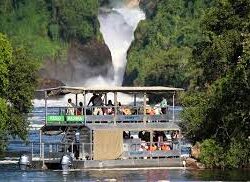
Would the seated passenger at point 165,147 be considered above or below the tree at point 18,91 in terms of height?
below

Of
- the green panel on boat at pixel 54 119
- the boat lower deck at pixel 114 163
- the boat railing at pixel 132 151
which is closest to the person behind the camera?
the boat lower deck at pixel 114 163

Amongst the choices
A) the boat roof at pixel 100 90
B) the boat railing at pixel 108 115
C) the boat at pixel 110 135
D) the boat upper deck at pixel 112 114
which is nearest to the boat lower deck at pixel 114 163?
the boat at pixel 110 135

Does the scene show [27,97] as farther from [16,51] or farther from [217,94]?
[217,94]

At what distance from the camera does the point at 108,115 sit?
6519cm

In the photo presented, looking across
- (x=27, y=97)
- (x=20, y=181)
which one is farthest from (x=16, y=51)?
(x=20, y=181)

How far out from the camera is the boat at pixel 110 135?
212 feet

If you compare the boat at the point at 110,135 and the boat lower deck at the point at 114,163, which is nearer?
the boat lower deck at the point at 114,163

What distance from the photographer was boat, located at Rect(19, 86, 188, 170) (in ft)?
Result: 212

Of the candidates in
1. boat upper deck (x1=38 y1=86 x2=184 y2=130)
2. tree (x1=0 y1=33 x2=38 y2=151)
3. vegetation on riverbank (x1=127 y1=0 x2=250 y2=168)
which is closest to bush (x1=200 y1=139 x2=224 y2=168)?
vegetation on riverbank (x1=127 y1=0 x2=250 y2=168)

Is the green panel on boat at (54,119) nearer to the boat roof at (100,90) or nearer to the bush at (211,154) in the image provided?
the boat roof at (100,90)

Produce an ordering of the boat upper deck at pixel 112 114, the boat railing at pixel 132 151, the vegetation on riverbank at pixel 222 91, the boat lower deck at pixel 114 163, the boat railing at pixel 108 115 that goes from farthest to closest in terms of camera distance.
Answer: the boat railing at pixel 132 151 → the vegetation on riverbank at pixel 222 91 → the boat railing at pixel 108 115 → the boat upper deck at pixel 112 114 → the boat lower deck at pixel 114 163

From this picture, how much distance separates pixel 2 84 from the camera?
254ft

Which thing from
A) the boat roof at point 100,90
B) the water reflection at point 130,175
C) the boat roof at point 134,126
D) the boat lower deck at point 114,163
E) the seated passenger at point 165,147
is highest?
the boat roof at point 100,90

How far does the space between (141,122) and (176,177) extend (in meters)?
6.65
